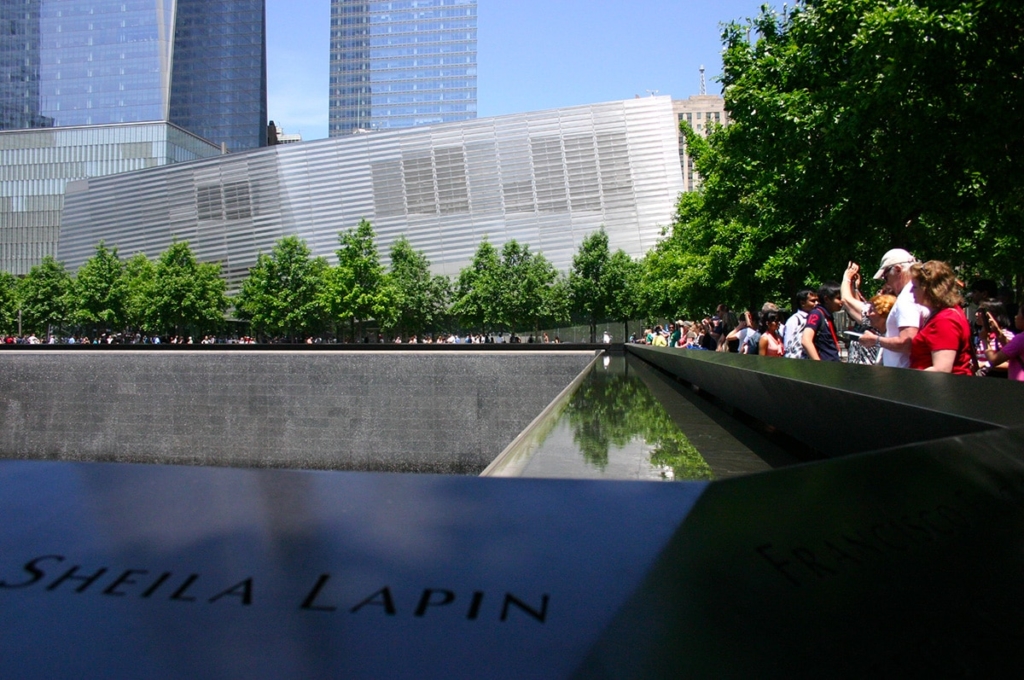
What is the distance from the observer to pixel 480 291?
51.1 m

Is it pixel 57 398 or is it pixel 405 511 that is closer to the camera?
pixel 405 511

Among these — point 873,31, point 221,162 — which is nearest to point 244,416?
point 873,31

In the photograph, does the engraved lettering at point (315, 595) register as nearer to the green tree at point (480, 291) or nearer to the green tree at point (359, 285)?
the green tree at point (359, 285)

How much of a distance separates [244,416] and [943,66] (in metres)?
14.0

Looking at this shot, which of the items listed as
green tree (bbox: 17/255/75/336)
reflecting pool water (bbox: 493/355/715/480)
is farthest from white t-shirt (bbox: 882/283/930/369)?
green tree (bbox: 17/255/75/336)

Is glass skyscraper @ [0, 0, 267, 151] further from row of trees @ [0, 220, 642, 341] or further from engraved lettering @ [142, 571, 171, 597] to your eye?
engraved lettering @ [142, 571, 171, 597]

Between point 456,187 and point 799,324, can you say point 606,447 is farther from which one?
point 456,187

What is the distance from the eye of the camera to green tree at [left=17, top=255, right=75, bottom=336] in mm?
61844

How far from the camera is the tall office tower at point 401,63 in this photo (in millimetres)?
146125

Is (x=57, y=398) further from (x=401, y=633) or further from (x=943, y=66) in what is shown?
(x=401, y=633)

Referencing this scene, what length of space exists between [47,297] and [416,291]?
31.7 m

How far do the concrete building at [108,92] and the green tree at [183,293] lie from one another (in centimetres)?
3604

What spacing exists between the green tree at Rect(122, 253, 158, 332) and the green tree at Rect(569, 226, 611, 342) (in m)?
29.6

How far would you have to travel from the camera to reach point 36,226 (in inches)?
3356
